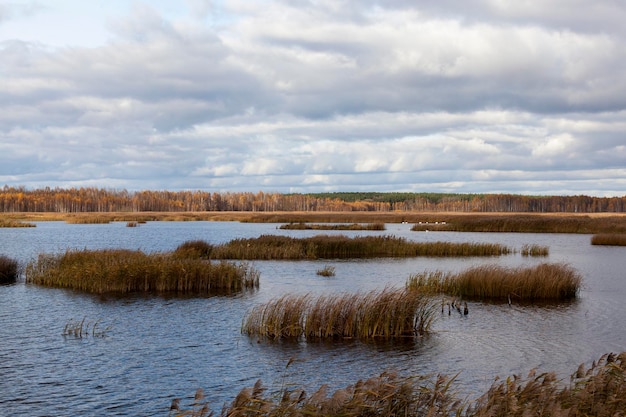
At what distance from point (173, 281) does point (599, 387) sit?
2106cm

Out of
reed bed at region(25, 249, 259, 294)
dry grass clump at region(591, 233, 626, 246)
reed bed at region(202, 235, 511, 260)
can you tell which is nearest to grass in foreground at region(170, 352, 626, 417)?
reed bed at region(25, 249, 259, 294)

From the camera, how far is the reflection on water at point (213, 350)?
13.4 metres

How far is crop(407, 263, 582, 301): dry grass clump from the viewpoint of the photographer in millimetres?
26578

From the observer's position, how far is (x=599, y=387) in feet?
31.4

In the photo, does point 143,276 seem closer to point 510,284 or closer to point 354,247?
point 510,284

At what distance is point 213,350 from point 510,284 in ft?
49.9

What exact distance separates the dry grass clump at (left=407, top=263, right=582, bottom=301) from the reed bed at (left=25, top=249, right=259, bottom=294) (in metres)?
8.54

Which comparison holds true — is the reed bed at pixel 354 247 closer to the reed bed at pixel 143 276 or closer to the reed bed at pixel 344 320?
the reed bed at pixel 143 276

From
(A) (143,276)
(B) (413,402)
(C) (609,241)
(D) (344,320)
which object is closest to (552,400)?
(B) (413,402)

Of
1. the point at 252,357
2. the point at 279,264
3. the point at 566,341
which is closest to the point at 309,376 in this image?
the point at 252,357

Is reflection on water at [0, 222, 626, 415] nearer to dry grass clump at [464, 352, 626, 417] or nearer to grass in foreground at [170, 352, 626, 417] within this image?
grass in foreground at [170, 352, 626, 417]

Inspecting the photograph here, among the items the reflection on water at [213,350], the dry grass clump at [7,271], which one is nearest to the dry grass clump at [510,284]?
the reflection on water at [213,350]

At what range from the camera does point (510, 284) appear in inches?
1056

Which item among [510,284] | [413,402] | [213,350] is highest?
[413,402]
